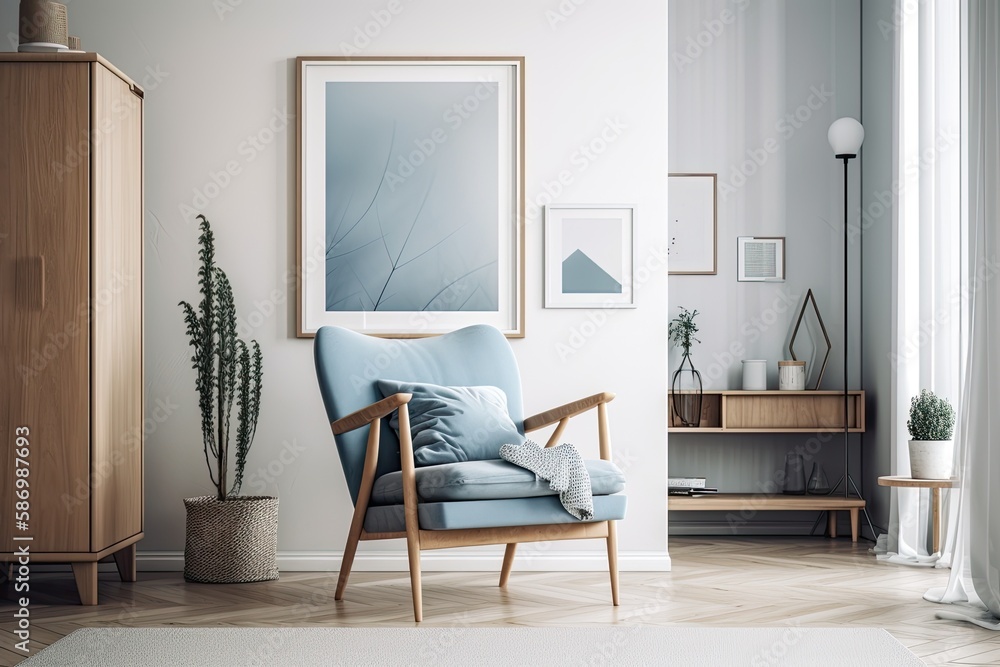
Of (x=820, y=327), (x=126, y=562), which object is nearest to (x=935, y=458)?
(x=820, y=327)

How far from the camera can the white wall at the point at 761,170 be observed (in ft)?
14.8

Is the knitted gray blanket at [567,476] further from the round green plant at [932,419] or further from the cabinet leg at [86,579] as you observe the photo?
the round green plant at [932,419]

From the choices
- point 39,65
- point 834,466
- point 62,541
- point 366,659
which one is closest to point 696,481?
point 834,466

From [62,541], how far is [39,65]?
5.07 feet

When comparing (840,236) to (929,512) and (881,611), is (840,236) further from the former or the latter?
(881,611)

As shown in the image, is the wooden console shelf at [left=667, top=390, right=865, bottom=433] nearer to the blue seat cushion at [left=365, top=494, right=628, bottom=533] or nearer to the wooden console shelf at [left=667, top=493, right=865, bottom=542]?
the wooden console shelf at [left=667, top=493, right=865, bottom=542]

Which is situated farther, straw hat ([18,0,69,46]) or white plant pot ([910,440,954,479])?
white plant pot ([910,440,954,479])

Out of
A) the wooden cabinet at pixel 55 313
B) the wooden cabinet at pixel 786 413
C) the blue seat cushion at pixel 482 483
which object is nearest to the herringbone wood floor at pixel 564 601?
the wooden cabinet at pixel 55 313

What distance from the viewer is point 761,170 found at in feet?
14.9

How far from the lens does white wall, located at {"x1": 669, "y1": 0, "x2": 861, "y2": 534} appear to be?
451cm

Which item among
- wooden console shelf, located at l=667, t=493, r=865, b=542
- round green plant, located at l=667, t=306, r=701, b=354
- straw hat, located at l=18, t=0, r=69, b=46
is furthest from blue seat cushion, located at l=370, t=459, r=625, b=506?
straw hat, located at l=18, t=0, r=69, b=46

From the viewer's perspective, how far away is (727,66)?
179 inches

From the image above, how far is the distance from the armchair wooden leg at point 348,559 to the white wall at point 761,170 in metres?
2.04

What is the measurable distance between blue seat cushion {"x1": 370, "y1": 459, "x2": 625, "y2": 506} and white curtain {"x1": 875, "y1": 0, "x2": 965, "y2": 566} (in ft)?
5.01
